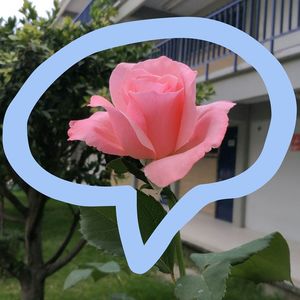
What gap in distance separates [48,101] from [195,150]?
2.60 meters

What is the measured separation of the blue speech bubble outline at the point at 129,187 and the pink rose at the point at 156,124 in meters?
0.08

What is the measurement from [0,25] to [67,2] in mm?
13385

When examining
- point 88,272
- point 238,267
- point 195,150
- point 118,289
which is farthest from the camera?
point 118,289

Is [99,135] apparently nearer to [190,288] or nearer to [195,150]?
[195,150]

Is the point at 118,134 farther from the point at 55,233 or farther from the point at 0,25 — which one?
the point at 55,233

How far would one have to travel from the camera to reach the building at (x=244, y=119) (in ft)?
20.9

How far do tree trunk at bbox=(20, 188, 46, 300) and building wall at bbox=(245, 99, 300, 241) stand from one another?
486 centimetres

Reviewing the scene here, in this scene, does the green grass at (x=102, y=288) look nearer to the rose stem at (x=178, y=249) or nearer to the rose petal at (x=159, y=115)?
the rose stem at (x=178, y=249)

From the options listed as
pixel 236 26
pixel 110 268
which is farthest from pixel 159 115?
pixel 236 26

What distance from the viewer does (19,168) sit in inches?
27.2

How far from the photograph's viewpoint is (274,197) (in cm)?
782

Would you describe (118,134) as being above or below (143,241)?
above

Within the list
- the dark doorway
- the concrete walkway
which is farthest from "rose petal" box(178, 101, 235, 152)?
the dark doorway

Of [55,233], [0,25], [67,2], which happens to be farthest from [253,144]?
[67,2]
